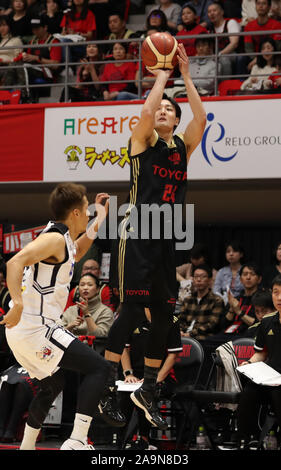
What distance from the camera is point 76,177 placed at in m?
10.9

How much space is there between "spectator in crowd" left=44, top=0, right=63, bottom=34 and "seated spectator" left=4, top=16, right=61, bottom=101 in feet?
1.37

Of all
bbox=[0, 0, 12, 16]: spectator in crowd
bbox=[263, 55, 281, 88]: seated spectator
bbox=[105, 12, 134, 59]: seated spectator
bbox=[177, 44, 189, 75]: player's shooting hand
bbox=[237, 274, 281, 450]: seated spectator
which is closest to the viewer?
bbox=[177, 44, 189, 75]: player's shooting hand

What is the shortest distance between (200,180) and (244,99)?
1274mm

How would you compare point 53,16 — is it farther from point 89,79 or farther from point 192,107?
point 192,107

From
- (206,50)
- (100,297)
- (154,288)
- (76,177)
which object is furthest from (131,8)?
(154,288)

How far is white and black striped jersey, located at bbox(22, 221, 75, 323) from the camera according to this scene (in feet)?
16.7

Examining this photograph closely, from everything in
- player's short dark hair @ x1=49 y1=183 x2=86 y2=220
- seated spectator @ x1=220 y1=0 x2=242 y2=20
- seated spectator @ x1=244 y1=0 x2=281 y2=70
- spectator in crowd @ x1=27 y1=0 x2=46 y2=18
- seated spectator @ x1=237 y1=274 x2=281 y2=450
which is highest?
spectator in crowd @ x1=27 y1=0 x2=46 y2=18

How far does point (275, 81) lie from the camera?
35.1 feet

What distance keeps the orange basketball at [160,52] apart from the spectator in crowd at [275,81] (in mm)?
4846

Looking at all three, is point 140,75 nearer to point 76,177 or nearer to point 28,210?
point 76,177

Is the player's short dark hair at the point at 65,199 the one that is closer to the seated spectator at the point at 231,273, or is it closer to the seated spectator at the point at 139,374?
the seated spectator at the point at 139,374

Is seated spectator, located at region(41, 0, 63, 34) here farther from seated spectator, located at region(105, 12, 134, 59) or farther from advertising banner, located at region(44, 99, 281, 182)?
advertising banner, located at region(44, 99, 281, 182)

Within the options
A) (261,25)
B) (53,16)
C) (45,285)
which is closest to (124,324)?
(45,285)

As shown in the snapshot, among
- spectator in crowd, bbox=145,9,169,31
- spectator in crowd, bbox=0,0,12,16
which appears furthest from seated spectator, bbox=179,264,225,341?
spectator in crowd, bbox=0,0,12,16
